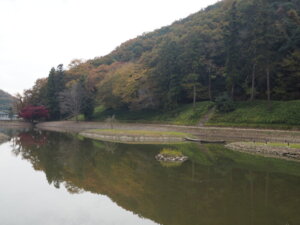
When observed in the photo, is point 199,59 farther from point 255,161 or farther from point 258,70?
point 255,161

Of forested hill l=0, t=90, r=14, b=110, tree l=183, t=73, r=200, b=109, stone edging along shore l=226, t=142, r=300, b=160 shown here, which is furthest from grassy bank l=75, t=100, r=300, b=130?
forested hill l=0, t=90, r=14, b=110

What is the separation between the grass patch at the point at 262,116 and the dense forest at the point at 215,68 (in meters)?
2.26

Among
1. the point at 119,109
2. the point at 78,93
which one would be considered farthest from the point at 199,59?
the point at 78,93

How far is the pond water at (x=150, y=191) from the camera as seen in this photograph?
10781 mm

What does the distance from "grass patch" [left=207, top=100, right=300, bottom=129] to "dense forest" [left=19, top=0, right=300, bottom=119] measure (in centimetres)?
226

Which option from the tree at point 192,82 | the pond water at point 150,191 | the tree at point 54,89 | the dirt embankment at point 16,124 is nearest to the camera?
the pond water at point 150,191

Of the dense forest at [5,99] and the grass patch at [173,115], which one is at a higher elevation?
the dense forest at [5,99]

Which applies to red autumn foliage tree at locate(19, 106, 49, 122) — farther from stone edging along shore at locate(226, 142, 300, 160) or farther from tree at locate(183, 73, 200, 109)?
stone edging along shore at locate(226, 142, 300, 160)

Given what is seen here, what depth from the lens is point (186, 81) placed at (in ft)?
167

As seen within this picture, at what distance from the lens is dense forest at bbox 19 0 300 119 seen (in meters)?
40.2

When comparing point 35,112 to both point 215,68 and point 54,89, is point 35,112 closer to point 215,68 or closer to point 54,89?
point 54,89

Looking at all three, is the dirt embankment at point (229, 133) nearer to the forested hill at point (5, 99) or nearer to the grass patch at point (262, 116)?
the grass patch at point (262, 116)

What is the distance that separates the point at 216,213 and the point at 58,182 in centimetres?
1055

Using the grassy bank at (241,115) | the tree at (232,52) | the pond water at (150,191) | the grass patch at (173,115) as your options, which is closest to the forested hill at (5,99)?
the grass patch at (173,115)
